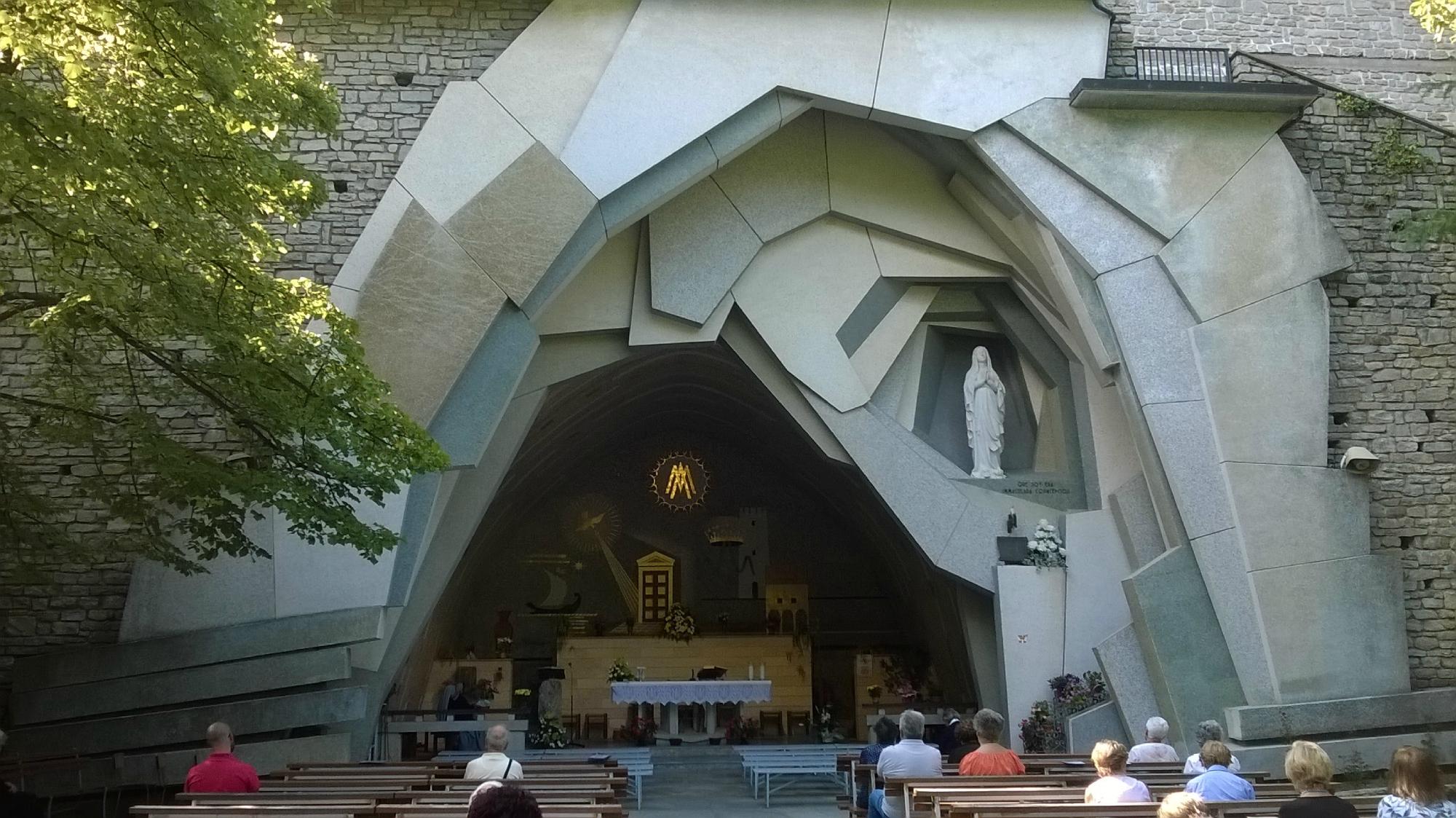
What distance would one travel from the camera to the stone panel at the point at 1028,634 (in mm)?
11531

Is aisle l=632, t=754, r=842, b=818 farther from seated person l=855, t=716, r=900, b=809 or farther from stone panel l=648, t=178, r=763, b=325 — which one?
stone panel l=648, t=178, r=763, b=325

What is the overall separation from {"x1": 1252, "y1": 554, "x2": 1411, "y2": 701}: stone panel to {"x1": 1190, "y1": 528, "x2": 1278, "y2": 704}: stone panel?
0.24 ft

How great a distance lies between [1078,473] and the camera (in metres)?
12.4

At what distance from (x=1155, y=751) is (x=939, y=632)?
829cm

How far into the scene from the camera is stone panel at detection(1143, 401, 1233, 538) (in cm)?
1034

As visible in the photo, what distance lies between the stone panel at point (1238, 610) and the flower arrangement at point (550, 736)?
7317 mm

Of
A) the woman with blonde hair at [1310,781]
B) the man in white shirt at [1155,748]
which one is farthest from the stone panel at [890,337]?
the woman with blonde hair at [1310,781]

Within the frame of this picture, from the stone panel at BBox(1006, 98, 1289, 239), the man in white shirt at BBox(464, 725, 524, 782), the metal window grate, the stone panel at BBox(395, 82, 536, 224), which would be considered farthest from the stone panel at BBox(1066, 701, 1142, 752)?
the stone panel at BBox(395, 82, 536, 224)

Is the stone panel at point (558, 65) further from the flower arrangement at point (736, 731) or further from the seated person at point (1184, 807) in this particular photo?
the seated person at point (1184, 807)

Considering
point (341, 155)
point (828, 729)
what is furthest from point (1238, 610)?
point (341, 155)

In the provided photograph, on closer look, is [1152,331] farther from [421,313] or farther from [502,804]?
[502,804]

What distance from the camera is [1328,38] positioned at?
12.3 metres

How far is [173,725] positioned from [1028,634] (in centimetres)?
755

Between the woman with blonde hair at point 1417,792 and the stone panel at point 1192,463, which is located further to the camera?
the stone panel at point 1192,463
